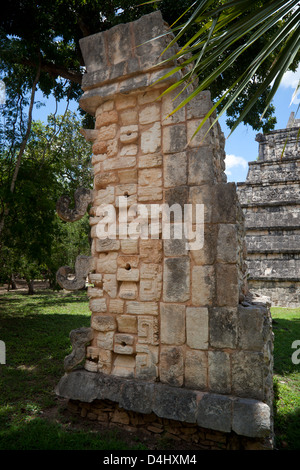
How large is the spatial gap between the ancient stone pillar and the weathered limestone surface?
897cm

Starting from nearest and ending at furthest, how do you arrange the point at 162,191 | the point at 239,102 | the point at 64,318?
the point at 162,191 → the point at 239,102 → the point at 64,318

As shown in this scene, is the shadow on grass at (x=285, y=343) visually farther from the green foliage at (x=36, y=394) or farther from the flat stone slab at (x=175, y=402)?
the green foliage at (x=36, y=394)

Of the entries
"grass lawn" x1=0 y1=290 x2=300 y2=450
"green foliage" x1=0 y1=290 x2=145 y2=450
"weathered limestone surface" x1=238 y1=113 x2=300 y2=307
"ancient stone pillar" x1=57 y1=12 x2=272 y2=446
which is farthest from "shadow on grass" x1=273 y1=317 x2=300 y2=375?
"green foliage" x1=0 y1=290 x2=145 y2=450

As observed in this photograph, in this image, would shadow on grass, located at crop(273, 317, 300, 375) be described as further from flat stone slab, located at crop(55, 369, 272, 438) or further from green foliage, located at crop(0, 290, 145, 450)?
green foliage, located at crop(0, 290, 145, 450)

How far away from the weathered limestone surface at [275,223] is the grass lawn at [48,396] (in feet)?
12.0

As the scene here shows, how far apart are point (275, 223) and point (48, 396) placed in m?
10.6

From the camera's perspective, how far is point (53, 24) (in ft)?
23.6

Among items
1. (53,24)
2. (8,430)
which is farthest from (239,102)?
(8,430)

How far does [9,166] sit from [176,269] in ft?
18.5

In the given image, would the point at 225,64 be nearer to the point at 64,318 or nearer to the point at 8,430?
the point at 8,430

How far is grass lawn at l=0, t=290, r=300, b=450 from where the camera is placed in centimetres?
280

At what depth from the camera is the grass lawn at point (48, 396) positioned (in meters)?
2.80
